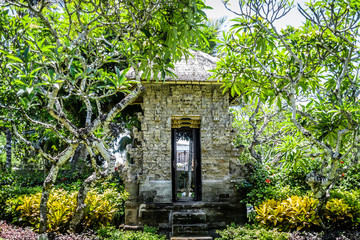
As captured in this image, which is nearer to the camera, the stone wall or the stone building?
the stone building

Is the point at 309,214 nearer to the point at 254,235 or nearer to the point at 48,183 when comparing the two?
the point at 254,235

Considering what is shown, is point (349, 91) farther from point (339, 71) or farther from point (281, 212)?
point (281, 212)

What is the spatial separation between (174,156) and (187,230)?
225 cm

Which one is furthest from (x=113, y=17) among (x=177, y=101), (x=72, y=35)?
(x=177, y=101)

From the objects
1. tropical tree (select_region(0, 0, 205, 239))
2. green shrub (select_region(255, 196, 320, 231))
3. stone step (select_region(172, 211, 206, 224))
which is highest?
tropical tree (select_region(0, 0, 205, 239))

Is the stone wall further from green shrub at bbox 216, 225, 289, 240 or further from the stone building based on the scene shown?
green shrub at bbox 216, 225, 289, 240

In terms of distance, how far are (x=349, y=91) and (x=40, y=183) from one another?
30.6 ft

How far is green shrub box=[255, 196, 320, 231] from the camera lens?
5035 mm

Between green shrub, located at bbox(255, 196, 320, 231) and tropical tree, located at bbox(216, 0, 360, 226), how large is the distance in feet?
1.16

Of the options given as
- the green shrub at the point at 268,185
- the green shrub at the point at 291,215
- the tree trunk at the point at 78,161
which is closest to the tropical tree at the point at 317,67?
the green shrub at the point at 291,215

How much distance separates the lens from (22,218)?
5.47 meters

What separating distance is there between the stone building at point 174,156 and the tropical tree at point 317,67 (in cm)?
206

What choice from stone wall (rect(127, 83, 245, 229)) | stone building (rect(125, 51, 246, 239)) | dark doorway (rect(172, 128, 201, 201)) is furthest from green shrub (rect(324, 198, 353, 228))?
dark doorway (rect(172, 128, 201, 201))

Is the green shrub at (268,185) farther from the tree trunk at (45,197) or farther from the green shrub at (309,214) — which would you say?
the tree trunk at (45,197)
